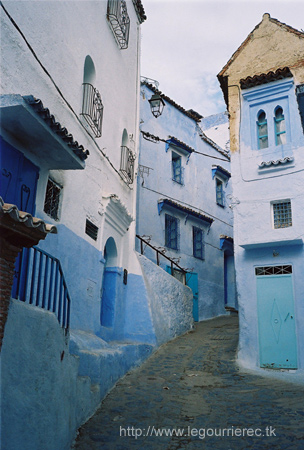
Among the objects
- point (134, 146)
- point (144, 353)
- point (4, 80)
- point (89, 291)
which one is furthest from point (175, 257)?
point (4, 80)

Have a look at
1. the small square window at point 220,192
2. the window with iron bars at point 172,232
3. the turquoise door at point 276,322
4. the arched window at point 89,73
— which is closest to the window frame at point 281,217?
the turquoise door at point 276,322

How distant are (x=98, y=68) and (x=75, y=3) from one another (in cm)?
165

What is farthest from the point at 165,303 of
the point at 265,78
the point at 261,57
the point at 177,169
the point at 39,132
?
the point at 177,169

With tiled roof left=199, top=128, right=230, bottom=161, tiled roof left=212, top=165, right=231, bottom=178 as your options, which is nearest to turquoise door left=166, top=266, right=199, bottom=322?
tiled roof left=212, top=165, right=231, bottom=178

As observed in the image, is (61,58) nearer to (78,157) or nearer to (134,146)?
(78,157)

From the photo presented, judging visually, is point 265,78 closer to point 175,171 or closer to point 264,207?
point 264,207

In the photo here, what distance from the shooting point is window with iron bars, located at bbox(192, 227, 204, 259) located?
19.8 metres

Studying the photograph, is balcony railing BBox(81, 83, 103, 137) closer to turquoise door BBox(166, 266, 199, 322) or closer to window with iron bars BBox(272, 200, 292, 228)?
window with iron bars BBox(272, 200, 292, 228)

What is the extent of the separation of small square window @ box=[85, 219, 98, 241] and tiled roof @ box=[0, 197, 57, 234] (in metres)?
5.04

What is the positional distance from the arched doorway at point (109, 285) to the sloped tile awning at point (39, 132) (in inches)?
168

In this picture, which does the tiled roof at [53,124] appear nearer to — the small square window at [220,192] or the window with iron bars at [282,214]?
the window with iron bars at [282,214]

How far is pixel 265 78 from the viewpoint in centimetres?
1226

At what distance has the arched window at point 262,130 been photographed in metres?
12.2

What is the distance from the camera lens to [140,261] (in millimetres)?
12688
